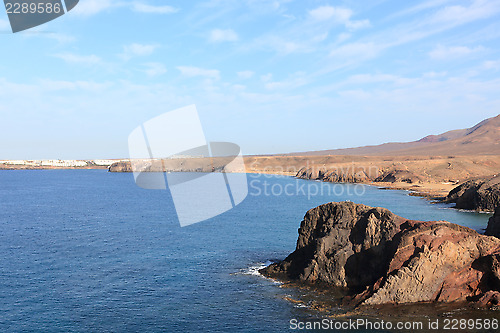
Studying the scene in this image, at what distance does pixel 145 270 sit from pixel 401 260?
31744mm

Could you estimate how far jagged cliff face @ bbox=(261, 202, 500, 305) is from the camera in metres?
39.0

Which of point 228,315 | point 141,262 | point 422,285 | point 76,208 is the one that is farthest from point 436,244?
point 76,208

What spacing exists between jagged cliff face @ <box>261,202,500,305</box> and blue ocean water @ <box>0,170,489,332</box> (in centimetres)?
640

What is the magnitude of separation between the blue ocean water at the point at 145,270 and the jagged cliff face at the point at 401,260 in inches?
252

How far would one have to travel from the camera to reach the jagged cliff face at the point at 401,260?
128 feet

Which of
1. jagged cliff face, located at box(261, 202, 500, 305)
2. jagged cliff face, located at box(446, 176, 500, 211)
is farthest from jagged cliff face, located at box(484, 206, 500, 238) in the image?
jagged cliff face, located at box(446, 176, 500, 211)

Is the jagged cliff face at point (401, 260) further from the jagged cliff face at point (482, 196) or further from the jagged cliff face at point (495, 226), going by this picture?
the jagged cliff face at point (482, 196)

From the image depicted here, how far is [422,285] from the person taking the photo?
3916 cm
